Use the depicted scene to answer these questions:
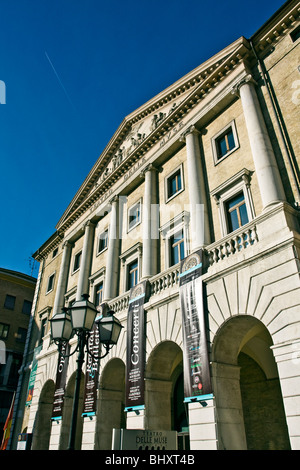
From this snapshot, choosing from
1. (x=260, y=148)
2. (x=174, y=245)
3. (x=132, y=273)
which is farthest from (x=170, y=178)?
(x=260, y=148)

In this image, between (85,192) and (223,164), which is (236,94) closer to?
(223,164)

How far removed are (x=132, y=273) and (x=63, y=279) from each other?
8.76 meters

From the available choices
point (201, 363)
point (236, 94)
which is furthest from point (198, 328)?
point (236, 94)

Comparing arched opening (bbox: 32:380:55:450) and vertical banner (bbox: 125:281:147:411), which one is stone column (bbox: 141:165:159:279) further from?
arched opening (bbox: 32:380:55:450)

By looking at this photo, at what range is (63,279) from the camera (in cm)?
2509

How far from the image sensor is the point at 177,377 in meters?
15.8

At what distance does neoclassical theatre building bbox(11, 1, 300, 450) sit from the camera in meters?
10.1

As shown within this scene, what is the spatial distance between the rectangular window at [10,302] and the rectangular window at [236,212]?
30355mm

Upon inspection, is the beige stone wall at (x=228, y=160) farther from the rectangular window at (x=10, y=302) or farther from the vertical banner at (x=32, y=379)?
the rectangular window at (x=10, y=302)

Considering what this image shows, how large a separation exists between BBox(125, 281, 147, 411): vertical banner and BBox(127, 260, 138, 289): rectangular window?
7.61ft

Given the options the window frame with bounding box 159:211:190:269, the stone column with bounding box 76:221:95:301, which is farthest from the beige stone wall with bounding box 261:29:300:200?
the stone column with bounding box 76:221:95:301

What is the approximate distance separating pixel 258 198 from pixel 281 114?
3.45 m

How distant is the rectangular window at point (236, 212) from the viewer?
12953 mm

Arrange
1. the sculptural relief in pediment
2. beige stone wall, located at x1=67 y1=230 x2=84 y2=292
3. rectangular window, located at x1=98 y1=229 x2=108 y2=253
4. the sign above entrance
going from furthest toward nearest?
beige stone wall, located at x1=67 y1=230 x2=84 y2=292 → rectangular window, located at x1=98 y1=229 x2=108 y2=253 → the sculptural relief in pediment → the sign above entrance
